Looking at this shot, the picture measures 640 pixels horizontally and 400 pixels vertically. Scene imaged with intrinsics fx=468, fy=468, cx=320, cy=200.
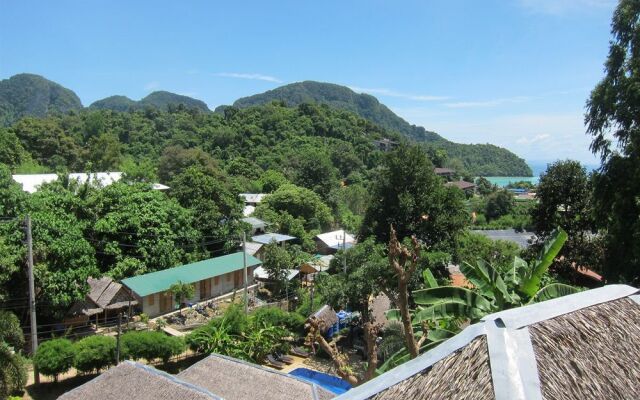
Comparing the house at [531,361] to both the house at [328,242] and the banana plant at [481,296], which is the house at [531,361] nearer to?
the banana plant at [481,296]

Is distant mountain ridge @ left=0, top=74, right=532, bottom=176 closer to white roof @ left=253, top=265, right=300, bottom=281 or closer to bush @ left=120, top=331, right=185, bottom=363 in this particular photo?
white roof @ left=253, top=265, right=300, bottom=281

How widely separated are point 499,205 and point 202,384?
43.6 m

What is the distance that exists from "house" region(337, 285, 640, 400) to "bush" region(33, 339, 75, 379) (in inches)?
484

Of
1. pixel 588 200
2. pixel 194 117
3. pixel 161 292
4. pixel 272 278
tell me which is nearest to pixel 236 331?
pixel 161 292

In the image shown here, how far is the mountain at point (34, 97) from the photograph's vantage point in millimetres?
126875

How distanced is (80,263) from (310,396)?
9720 mm

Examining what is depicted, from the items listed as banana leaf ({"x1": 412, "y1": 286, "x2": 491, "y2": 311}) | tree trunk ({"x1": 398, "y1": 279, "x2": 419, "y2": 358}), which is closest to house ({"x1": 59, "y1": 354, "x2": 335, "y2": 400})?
banana leaf ({"x1": 412, "y1": 286, "x2": 491, "y2": 311})

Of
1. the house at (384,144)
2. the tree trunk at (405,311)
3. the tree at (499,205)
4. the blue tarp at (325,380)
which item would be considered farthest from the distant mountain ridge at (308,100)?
the tree trunk at (405,311)

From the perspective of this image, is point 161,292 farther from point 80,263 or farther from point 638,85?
point 638,85

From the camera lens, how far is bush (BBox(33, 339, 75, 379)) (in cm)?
1245

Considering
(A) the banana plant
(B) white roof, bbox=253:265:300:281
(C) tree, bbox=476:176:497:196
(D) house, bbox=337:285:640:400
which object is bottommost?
(B) white roof, bbox=253:265:300:281

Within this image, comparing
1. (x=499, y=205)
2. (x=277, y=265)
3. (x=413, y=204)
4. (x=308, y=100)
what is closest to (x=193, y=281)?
(x=277, y=265)

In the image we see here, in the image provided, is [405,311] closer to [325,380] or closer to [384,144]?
[325,380]

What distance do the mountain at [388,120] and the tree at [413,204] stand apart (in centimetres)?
9689
